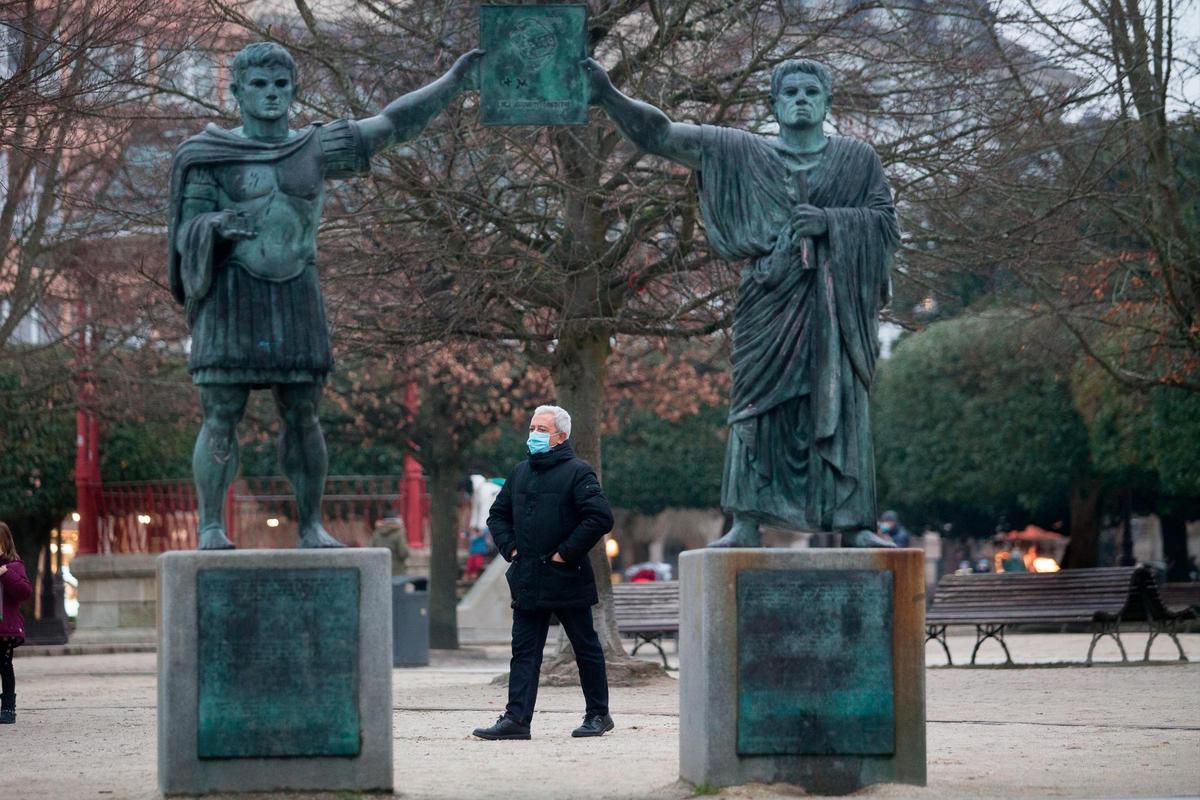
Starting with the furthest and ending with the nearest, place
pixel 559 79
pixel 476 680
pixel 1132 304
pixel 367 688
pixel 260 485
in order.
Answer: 1. pixel 260 485
2. pixel 1132 304
3. pixel 476 680
4. pixel 559 79
5. pixel 367 688

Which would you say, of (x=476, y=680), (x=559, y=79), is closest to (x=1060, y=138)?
(x=476, y=680)

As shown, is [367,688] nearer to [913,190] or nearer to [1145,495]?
[913,190]

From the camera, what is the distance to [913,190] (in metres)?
15.9

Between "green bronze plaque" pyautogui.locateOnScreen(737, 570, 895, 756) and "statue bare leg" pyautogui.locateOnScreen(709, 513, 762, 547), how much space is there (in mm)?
281

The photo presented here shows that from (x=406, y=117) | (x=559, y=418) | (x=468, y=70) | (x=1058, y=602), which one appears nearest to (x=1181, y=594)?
(x=1058, y=602)

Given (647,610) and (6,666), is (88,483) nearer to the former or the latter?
(647,610)

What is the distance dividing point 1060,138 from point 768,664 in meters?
9.34

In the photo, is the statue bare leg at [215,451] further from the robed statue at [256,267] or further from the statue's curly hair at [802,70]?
the statue's curly hair at [802,70]

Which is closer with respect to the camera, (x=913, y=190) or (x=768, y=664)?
(x=768, y=664)

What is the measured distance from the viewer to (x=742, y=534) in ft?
28.2

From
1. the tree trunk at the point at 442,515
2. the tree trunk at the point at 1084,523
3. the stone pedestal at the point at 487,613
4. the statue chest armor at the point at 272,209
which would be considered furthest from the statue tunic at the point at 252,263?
the tree trunk at the point at 1084,523

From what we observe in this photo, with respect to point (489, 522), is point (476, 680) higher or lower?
lower

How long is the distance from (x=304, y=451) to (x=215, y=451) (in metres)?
0.40

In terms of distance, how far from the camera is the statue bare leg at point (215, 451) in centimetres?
852
